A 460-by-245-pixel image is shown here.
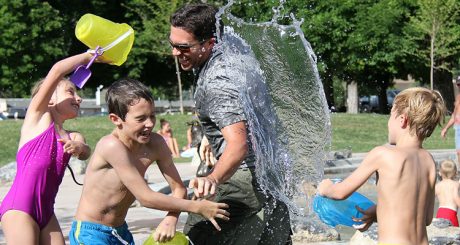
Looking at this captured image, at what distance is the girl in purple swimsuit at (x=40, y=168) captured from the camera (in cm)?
467

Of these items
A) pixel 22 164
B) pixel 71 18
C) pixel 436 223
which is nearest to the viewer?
pixel 22 164

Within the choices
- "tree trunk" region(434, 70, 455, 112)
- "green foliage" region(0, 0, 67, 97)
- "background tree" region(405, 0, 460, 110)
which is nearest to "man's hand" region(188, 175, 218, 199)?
"background tree" region(405, 0, 460, 110)

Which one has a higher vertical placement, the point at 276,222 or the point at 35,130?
the point at 35,130

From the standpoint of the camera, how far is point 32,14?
3425cm

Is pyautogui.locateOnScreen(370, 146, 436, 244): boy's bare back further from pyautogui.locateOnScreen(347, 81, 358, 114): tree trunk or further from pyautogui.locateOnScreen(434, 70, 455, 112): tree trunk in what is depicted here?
pyautogui.locateOnScreen(347, 81, 358, 114): tree trunk

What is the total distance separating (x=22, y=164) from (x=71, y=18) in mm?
33495

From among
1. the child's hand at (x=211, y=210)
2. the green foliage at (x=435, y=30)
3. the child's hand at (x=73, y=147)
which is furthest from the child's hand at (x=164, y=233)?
the green foliage at (x=435, y=30)

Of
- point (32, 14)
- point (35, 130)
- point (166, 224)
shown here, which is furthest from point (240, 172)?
point (32, 14)

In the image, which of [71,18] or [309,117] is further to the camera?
[71,18]

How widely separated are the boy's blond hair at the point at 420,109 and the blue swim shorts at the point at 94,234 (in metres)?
1.47

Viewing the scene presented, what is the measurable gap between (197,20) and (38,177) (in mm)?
1214

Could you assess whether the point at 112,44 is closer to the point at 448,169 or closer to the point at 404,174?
the point at 404,174

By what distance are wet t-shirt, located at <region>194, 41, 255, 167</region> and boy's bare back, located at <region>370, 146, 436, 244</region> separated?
2.07 ft

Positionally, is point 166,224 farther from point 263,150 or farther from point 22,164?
point 22,164
